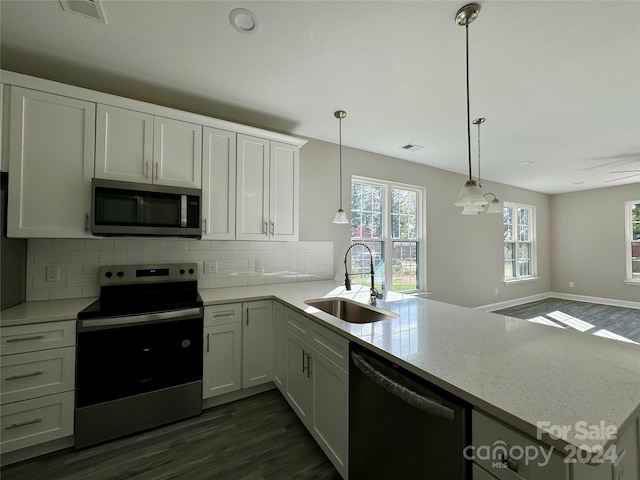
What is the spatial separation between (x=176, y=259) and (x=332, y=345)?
1.78 metres

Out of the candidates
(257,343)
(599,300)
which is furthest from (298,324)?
(599,300)

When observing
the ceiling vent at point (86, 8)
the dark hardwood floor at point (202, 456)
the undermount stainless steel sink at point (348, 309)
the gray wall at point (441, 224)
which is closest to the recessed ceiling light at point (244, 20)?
the ceiling vent at point (86, 8)

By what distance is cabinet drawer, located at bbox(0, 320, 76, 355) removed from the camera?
Answer: 1.50 metres

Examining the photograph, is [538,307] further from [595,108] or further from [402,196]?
[595,108]

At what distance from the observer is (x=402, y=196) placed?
414 centimetres

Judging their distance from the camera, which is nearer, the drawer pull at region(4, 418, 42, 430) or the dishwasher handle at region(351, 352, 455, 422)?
the dishwasher handle at region(351, 352, 455, 422)

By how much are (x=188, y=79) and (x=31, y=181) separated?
1319mm

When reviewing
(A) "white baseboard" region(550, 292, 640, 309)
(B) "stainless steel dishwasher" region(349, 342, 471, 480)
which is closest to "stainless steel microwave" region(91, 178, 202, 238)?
(B) "stainless steel dishwasher" region(349, 342, 471, 480)

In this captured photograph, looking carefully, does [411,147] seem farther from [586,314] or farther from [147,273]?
[586,314]

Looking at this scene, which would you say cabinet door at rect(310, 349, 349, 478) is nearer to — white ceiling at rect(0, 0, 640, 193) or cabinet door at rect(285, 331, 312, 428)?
cabinet door at rect(285, 331, 312, 428)

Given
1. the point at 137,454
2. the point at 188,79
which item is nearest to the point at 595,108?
the point at 188,79

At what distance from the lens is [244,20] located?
4.98 feet

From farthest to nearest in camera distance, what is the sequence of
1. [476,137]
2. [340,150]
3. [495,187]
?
[495,187] → [340,150] → [476,137]

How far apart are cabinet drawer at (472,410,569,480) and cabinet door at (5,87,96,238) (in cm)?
254
